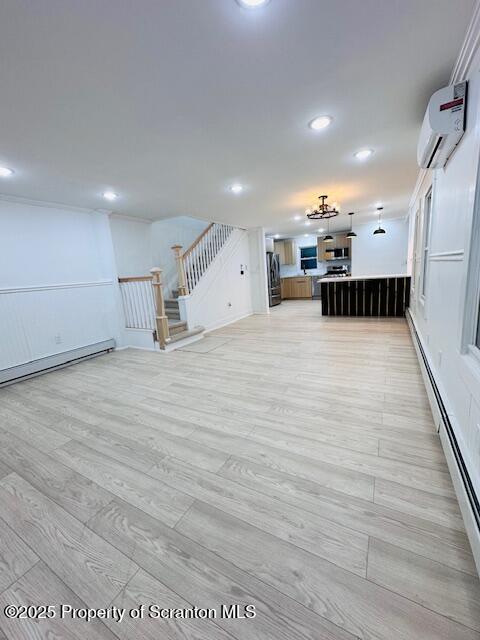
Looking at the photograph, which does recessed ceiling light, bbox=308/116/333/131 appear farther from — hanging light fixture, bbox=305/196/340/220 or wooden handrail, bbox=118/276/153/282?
wooden handrail, bbox=118/276/153/282

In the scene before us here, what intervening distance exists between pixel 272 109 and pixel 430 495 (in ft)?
8.94

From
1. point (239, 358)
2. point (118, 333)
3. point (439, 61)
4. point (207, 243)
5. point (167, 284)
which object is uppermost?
point (439, 61)

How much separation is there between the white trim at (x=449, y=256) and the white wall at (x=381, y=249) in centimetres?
652

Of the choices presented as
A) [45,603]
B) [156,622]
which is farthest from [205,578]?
[45,603]

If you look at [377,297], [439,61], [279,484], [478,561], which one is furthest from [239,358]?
[377,297]

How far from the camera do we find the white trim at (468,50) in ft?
4.25

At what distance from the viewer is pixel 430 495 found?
140cm

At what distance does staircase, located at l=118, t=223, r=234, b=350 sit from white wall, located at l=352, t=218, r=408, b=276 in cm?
546

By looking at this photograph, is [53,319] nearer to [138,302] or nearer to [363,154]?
[138,302]

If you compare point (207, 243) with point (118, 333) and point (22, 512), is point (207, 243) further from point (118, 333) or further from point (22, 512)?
point (22, 512)

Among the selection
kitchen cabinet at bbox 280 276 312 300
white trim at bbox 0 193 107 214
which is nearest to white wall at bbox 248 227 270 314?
kitchen cabinet at bbox 280 276 312 300

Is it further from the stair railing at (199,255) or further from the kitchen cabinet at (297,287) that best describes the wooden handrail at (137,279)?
the kitchen cabinet at (297,287)

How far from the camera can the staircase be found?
4477 mm

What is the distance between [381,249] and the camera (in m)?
8.40
